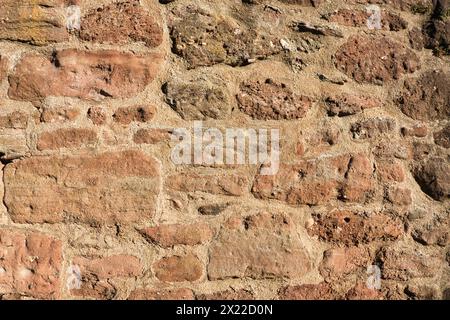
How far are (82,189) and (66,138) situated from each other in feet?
0.57

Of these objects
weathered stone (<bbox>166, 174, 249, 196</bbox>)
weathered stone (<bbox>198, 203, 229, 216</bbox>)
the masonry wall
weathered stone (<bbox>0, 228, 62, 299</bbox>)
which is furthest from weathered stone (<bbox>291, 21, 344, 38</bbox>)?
weathered stone (<bbox>0, 228, 62, 299</bbox>)

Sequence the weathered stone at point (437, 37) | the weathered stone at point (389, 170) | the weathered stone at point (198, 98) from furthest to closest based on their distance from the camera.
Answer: the weathered stone at point (437, 37) < the weathered stone at point (389, 170) < the weathered stone at point (198, 98)

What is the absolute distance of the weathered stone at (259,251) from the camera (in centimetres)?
192

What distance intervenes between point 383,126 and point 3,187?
1307 mm

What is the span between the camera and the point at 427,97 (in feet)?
6.94

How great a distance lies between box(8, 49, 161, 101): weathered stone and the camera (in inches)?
74.4

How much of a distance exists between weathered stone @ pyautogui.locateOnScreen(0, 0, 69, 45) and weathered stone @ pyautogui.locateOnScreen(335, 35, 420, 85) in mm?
963

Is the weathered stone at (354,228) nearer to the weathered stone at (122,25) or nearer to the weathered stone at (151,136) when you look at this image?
the weathered stone at (151,136)

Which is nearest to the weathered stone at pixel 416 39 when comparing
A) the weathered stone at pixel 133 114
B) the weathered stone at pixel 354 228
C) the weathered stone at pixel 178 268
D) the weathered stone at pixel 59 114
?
the weathered stone at pixel 354 228

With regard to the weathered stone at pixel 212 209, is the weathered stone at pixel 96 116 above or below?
above

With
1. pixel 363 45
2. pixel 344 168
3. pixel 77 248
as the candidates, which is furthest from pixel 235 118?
pixel 77 248

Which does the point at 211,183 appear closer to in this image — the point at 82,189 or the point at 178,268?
the point at 178,268

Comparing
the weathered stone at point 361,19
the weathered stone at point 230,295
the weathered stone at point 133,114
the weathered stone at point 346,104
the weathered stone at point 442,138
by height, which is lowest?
the weathered stone at point 230,295
